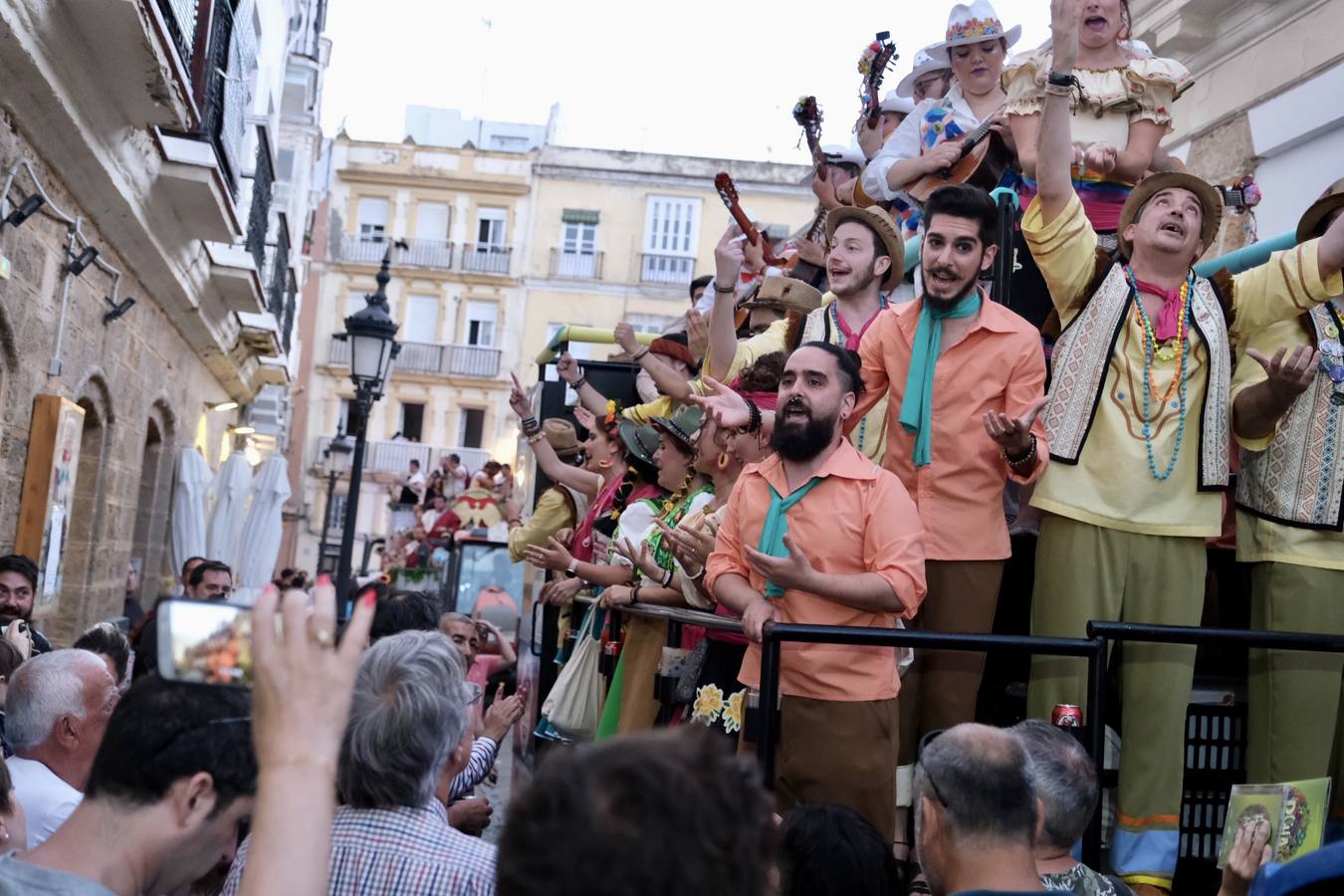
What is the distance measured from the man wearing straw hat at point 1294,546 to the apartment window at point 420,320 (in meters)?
42.8

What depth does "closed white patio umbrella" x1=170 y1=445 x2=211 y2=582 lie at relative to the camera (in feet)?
50.1

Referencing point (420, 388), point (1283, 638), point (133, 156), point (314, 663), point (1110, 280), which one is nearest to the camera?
point (314, 663)

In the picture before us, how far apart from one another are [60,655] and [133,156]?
306 inches

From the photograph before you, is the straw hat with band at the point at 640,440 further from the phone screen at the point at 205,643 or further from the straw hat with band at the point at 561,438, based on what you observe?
the phone screen at the point at 205,643

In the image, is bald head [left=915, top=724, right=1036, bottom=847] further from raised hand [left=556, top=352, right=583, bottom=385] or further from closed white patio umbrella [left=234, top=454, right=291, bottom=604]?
closed white patio umbrella [left=234, top=454, right=291, bottom=604]

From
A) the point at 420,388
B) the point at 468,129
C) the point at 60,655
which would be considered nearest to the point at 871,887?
the point at 60,655

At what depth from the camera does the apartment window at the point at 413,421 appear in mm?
47219

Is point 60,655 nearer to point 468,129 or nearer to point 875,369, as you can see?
point 875,369

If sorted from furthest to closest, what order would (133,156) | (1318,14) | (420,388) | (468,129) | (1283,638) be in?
(468,129) < (420,388) < (133,156) < (1318,14) < (1283,638)

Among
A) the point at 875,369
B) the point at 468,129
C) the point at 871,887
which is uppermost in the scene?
the point at 468,129

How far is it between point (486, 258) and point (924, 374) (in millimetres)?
41755

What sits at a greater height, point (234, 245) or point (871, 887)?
point (234, 245)

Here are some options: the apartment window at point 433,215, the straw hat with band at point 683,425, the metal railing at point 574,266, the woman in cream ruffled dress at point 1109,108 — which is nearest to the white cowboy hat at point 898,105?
the woman in cream ruffled dress at point 1109,108

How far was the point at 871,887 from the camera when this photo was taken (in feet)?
11.3
